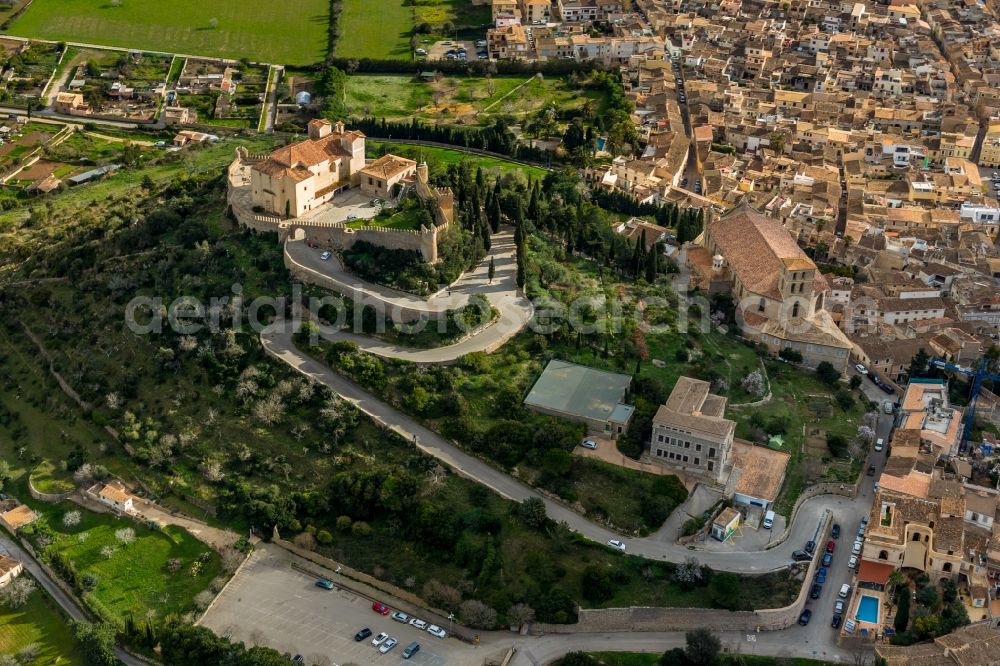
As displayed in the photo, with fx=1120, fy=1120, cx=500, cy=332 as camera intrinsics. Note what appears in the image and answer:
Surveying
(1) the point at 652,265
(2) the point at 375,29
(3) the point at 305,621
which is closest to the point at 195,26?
(2) the point at 375,29

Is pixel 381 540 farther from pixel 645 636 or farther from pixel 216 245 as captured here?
pixel 216 245

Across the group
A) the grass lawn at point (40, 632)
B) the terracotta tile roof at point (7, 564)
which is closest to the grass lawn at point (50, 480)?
the terracotta tile roof at point (7, 564)

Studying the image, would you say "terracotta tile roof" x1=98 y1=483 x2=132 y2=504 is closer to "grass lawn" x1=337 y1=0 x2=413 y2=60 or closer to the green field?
the green field

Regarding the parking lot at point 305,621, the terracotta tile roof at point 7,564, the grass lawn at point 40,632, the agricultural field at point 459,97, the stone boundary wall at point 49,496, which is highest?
the agricultural field at point 459,97

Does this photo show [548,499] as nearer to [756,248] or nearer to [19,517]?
[756,248]

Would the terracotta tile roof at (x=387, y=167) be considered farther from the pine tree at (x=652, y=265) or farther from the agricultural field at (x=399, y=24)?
the agricultural field at (x=399, y=24)

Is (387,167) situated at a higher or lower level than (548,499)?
higher
